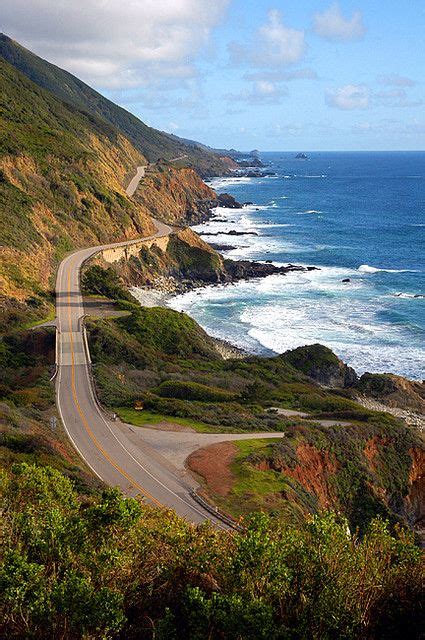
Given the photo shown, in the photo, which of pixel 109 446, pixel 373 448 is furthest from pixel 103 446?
pixel 373 448

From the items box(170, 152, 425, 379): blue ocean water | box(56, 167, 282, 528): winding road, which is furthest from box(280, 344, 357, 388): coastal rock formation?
box(56, 167, 282, 528): winding road

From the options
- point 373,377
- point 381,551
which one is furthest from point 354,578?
point 373,377

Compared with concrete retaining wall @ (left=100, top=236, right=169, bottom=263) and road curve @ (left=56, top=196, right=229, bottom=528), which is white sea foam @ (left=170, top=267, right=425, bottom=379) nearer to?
concrete retaining wall @ (left=100, top=236, right=169, bottom=263)

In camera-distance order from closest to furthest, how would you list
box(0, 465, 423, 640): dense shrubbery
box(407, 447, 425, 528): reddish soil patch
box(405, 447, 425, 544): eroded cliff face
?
box(0, 465, 423, 640): dense shrubbery
box(405, 447, 425, 544): eroded cliff face
box(407, 447, 425, 528): reddish soil patch

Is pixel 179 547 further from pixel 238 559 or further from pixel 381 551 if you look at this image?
pixel 381 551

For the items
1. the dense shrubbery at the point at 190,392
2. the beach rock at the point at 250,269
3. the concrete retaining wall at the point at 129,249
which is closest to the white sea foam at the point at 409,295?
the beach rock at the point at 250,269

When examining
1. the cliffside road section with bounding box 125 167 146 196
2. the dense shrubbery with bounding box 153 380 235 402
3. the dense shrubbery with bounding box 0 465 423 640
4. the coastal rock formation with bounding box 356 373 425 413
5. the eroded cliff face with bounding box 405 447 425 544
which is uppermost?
the cliffside road section with bounding box 125 167 146 196

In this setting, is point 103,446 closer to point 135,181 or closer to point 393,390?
point 393,390

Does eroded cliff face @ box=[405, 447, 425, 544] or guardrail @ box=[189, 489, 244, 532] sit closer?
guardrail @ box=[189, 489, 244, 532]
